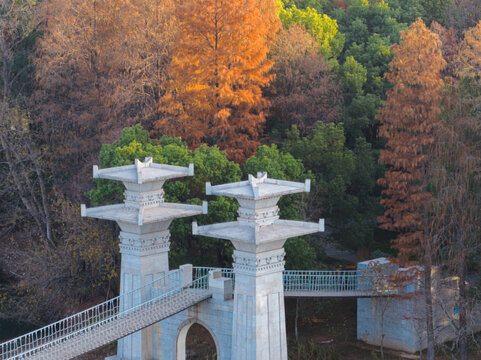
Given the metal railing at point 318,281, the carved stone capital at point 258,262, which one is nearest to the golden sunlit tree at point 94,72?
the metal railing at point 318,281

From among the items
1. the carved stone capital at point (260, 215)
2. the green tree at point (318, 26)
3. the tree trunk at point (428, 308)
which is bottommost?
the tree trunk at point (428, 308)

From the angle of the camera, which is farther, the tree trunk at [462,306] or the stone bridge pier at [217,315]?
the tree trunk at [462,306]

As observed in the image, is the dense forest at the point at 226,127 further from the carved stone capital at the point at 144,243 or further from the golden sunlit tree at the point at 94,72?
the carved stone capital at the point at 144,243

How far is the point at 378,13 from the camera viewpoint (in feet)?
181

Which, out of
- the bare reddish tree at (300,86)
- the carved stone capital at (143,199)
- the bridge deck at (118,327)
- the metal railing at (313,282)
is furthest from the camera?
the bare reddish tree at (300,86)

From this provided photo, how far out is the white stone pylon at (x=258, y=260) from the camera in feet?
87.8

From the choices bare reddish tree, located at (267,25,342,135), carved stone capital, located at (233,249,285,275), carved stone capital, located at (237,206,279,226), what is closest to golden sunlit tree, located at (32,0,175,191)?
bare reddish tree, located at (267,25,342,135)

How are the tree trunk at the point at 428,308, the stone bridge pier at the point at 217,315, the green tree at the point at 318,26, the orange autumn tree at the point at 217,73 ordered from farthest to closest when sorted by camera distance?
1. the green tree at the point at 318,26
2. the orange autumn tree at the point at 217,73
3. the tree trunk at the point at 428,308
4. the stone bridge pier at the point at 217,315

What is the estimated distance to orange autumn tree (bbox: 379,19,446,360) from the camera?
3195 cm

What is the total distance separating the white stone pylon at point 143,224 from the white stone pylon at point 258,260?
2974 mm

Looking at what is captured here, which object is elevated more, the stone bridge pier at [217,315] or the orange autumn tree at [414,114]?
the orange autumn tree at [414,114]

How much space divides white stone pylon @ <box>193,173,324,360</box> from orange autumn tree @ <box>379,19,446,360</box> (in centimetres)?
697

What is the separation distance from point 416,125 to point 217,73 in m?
12.8

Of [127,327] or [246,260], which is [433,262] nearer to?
[246,260]
